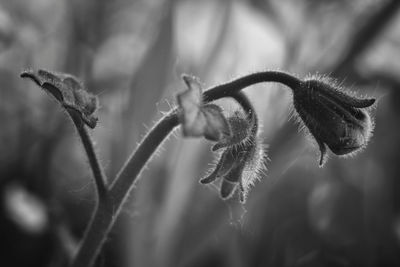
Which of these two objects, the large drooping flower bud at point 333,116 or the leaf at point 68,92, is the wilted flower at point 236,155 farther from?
the leaf at point 68,92

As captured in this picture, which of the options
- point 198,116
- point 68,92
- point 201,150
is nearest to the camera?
point 198,116

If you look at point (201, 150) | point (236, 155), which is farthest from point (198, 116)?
point (201, 150)

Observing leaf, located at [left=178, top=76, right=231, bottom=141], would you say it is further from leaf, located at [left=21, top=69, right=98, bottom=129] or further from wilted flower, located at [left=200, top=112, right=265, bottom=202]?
leaf, located at [left=21, top=69, right=98, bottom=129]

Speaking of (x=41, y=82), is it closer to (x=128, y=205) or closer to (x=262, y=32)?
(x=128, y=205)

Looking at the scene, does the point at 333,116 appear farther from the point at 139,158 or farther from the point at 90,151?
the point at 90,151

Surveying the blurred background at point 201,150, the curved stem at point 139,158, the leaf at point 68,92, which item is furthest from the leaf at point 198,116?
the blurred background at point 201,150

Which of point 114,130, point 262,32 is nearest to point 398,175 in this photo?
point 262,32
